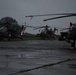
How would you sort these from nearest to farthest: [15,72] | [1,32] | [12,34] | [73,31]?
1. [15,72]
2. [73,31]
3. [1,32]
4. [12,34]

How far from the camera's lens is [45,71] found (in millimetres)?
8781

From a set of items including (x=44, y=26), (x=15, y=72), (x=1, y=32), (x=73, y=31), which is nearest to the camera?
(x=15, y=72)

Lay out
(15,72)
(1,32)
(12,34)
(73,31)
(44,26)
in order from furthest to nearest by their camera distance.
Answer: (44,26) → (12,34) → (1,32) → (73,31) → (15,72)

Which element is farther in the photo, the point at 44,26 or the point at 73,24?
the point at 44,26

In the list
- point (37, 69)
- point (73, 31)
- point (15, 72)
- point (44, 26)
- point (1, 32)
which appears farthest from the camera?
point (44, 26)

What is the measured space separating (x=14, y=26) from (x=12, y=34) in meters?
2.63

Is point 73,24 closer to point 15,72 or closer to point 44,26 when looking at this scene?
point 15,72

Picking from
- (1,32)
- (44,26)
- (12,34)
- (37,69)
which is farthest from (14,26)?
(37,69)

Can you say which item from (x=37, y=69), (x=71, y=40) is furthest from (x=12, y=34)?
(x=37, y=69)

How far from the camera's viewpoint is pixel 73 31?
2303 centimetres

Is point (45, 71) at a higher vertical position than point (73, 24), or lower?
lower

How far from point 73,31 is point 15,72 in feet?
49.0

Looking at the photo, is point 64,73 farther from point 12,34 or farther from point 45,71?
point 12,34

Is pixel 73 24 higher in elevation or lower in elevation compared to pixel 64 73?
higher
